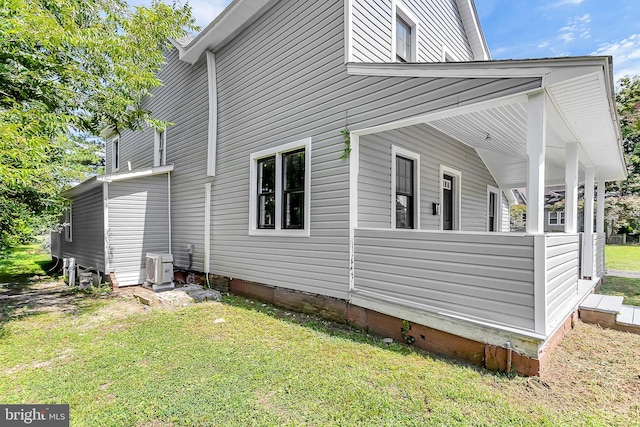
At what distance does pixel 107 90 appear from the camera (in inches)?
246

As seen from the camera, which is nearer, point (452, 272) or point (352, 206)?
point (452, 272)

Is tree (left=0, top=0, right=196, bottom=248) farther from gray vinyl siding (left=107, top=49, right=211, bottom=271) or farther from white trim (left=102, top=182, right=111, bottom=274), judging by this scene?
white trim (left=102, top=182, right=111, bottom=274)

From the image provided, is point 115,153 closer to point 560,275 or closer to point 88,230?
point 88,230

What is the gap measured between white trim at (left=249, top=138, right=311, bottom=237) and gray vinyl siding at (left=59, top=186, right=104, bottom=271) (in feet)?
15.9

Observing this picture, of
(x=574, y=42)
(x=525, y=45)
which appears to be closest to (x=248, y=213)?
(x=525, y=45)

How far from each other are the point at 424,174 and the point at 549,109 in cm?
311

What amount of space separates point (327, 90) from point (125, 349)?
4.84 metres

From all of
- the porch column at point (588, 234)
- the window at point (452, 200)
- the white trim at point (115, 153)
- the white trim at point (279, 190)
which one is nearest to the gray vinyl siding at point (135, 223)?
the white trim at point (279, 190)

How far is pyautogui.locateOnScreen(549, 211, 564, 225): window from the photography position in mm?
23994

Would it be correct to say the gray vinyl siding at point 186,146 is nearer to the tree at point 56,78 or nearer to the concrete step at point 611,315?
the tree at point 56,78

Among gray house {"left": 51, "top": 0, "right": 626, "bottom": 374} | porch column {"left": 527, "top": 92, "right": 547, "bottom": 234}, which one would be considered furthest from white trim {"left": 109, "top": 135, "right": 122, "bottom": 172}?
porch column {"left": 527, "top": 92, "right": 547, "bottom": 234}

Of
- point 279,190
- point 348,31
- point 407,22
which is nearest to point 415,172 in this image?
point 279,190

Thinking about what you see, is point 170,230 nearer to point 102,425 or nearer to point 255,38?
point 255,38

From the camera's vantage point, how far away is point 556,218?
24672 mm
